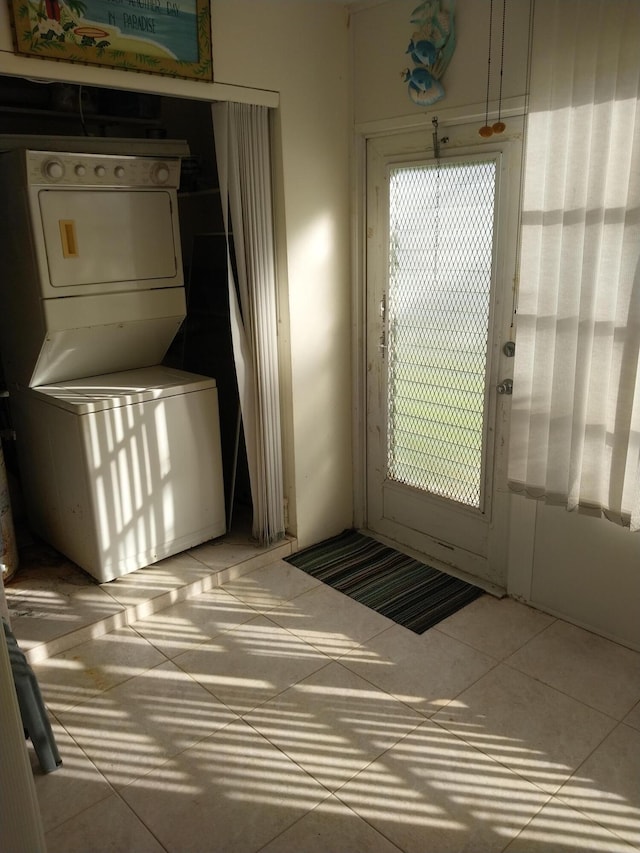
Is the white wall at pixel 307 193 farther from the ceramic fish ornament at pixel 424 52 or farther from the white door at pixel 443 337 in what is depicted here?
the ceramic fish ornament at pixel 424 52

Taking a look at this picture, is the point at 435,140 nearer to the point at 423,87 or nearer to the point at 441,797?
the point at 423,87

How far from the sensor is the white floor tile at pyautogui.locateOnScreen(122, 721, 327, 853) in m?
1.87

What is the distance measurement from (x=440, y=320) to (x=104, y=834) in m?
2.30

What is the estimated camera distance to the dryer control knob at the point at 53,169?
2.64 metres

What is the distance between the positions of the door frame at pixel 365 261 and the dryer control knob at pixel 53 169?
52.3 inches

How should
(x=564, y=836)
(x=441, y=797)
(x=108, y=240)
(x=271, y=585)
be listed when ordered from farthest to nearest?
(x=271, y=585), (x=108, y=240), (x=441, y=797), (x=564, y=836)

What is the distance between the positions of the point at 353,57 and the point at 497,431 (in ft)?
6.01

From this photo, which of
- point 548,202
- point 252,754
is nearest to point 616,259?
point 548,202

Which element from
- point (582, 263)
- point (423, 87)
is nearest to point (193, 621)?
point (582, 263)

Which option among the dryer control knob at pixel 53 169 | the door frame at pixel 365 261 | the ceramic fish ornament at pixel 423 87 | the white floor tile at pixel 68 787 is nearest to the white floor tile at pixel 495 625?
the door frame at pixel 365 261

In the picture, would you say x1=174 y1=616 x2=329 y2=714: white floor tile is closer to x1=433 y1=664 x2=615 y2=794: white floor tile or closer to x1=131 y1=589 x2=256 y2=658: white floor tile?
x1=131 y1=589 x2=256 y2=658: white floor tile

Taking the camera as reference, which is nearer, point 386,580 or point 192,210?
point 386,580

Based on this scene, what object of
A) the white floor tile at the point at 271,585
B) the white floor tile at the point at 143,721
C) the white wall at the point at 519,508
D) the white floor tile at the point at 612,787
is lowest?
the white floor tile at the point at 612,787

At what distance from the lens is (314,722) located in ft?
7.57
